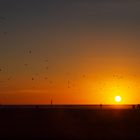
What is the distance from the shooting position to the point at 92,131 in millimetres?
37469

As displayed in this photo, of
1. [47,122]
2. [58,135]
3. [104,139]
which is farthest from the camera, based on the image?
[47,122]

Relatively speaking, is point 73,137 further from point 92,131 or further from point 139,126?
point 139,126

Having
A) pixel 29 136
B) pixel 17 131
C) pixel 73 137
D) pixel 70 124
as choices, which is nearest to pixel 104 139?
pixel 73 137

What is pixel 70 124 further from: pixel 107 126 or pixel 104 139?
pixel 104 139

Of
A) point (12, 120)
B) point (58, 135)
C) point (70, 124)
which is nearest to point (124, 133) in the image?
point (58, 135)

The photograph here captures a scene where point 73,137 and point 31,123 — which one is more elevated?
point 31,123

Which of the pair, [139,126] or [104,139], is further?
[139,126]

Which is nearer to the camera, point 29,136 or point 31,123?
point 29,136

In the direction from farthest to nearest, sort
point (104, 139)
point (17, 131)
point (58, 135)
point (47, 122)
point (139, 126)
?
point (47, 122), point (139, 126), point (17, 131), point (58, 135), point (104, 139)

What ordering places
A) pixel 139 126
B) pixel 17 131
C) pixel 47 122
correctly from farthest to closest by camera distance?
pixel 47 122 < pixel 139 126 < pixel 17 131

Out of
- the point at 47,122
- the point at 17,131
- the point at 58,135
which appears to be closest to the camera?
the point at 58,135

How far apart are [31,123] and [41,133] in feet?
24.3

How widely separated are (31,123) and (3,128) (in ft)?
13.2

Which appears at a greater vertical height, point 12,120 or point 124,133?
point 12,120
